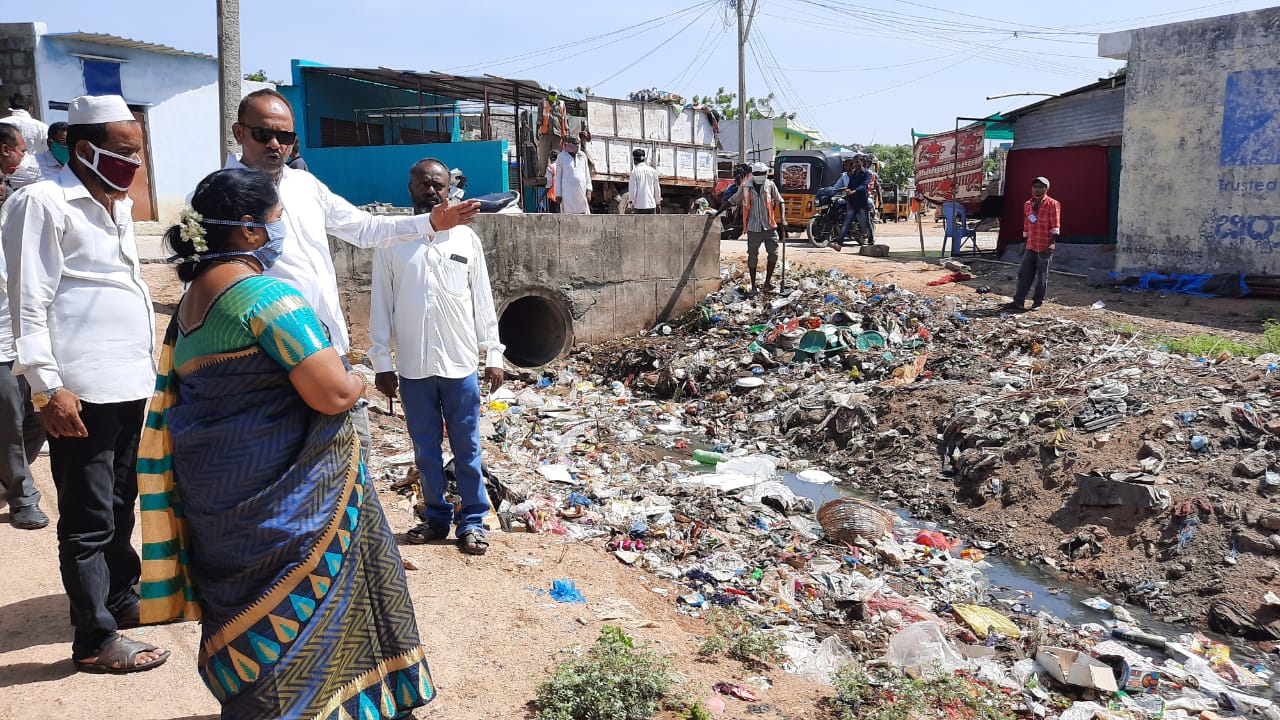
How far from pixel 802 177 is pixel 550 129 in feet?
24.0

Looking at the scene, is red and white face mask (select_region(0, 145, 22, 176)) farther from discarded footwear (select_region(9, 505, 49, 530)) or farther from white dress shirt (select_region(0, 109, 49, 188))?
discarded footwear (select_region(9, 505, 49, 530))

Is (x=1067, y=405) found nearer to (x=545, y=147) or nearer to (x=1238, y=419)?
(x=1238, y=419)

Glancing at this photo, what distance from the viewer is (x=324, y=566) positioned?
2.05m

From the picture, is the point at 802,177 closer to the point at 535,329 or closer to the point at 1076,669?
the point at 535,329

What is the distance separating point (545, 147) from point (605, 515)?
10.3 meters

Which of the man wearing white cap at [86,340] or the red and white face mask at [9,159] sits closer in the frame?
the man wearing white cap at [86,340]

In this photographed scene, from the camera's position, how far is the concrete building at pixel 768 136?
121ft

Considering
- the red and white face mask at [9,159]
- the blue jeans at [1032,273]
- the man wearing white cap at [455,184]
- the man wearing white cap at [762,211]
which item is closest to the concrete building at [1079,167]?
the blue jeans at [1032,273]

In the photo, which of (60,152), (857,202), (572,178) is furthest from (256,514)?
(857,202)

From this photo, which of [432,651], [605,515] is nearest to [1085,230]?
[605,515]

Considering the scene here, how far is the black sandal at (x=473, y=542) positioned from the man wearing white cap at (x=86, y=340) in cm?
152

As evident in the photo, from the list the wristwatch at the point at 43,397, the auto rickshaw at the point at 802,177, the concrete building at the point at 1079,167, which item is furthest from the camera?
the auto rickshaw at the point at 802,177

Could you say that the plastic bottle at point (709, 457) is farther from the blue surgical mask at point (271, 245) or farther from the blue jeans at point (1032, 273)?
the blue surgical mask at point (271, 245)

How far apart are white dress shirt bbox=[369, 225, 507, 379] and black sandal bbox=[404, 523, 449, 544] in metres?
0.79
